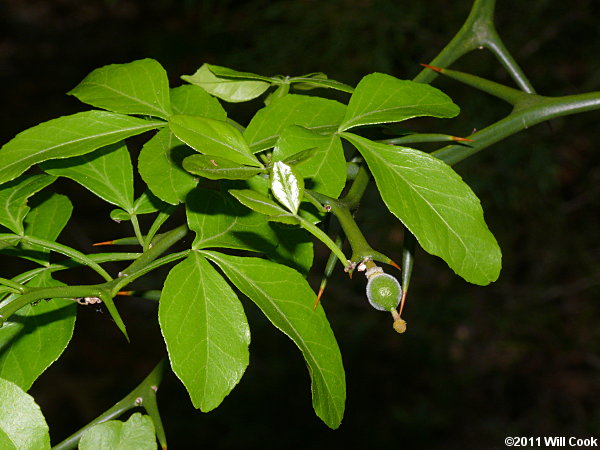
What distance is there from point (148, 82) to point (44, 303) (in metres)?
0.20

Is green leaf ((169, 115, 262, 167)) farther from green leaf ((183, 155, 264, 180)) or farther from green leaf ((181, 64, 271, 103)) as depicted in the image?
green leaf ((181, 64, 271, 103))

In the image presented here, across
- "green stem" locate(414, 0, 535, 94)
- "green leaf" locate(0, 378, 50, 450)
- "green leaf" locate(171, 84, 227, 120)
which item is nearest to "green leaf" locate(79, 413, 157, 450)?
"green leaf" locate(0, 378, 50, 450)

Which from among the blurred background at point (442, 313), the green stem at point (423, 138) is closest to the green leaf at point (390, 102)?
the green stem at point (423, 138)

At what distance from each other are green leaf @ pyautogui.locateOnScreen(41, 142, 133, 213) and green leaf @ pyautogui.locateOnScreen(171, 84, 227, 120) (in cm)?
6

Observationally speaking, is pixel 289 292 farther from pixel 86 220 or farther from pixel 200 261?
pixel 86 220

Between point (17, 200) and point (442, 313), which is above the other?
point (17, 200)

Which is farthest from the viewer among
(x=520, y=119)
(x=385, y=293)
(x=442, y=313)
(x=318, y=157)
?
(x=442, y=313)

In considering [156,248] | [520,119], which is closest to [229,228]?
[156,248]

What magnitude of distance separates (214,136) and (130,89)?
15 centimetres

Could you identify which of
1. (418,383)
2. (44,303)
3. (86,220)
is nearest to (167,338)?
(44,303)

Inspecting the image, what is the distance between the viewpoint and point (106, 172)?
574 millimetres

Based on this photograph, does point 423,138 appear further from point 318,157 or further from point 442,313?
point 442,313

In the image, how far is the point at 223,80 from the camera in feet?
2.09

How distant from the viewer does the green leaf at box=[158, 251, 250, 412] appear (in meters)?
0.46
